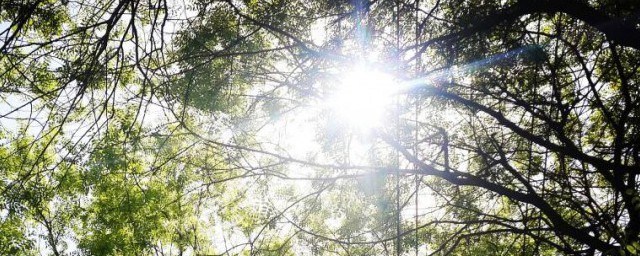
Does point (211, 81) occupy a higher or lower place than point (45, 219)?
lower

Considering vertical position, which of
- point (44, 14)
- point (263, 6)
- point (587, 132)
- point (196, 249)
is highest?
point (196, 249)

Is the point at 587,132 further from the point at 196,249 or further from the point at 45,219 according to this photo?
the point at 45,219

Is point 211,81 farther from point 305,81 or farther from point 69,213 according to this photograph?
point 69,213

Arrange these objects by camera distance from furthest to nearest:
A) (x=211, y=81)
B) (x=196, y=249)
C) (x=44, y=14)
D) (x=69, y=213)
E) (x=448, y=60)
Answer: (x=196, y=249), (x=69, y=213), (x=211, y=81), (x=448, y=60), (x=44, y=14)

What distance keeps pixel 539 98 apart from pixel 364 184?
199 centimetres

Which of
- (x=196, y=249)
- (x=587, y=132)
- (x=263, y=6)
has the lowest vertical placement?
(x=587, y=132)

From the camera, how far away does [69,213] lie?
10039 mm

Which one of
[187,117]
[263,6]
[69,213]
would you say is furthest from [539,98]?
[69,213]

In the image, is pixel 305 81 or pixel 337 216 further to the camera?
pixel 337 216

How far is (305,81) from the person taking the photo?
3990 millimetres

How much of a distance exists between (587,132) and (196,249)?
9.45 meters

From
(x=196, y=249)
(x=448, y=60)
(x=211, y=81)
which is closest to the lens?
(x=448, y=60)

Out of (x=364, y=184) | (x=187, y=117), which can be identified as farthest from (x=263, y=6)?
(x=364, y=184)

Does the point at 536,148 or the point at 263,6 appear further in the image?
the point at 536,148
